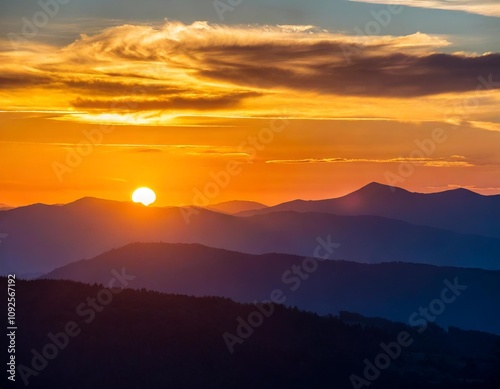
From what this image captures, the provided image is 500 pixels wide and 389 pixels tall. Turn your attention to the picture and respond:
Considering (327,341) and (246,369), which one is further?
(327,341)

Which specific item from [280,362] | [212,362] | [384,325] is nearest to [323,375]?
[280,362]

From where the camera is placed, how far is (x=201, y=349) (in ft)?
213

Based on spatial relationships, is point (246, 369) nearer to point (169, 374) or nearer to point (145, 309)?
point (169, 374)

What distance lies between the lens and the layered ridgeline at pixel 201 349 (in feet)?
195

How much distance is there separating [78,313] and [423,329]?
1561 inches

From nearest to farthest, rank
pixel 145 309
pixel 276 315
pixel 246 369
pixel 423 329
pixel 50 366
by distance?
1. pixel 50 366
2. pixel 246 369
3. pixel 145 309
4. pixel 276 315
5. pixel 423 329

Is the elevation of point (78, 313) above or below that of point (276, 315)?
above

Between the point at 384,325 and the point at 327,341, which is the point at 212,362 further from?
the point at 384,325

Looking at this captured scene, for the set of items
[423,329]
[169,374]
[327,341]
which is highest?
[169,374]

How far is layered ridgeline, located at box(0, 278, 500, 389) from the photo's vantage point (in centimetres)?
5944

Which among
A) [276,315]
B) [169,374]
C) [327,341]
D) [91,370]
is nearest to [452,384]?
[327,341]

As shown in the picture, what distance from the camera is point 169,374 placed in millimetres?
60375

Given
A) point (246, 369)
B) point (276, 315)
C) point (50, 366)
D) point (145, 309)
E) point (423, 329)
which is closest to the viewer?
point (50, 366)

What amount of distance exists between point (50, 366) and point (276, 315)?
80.6ft
